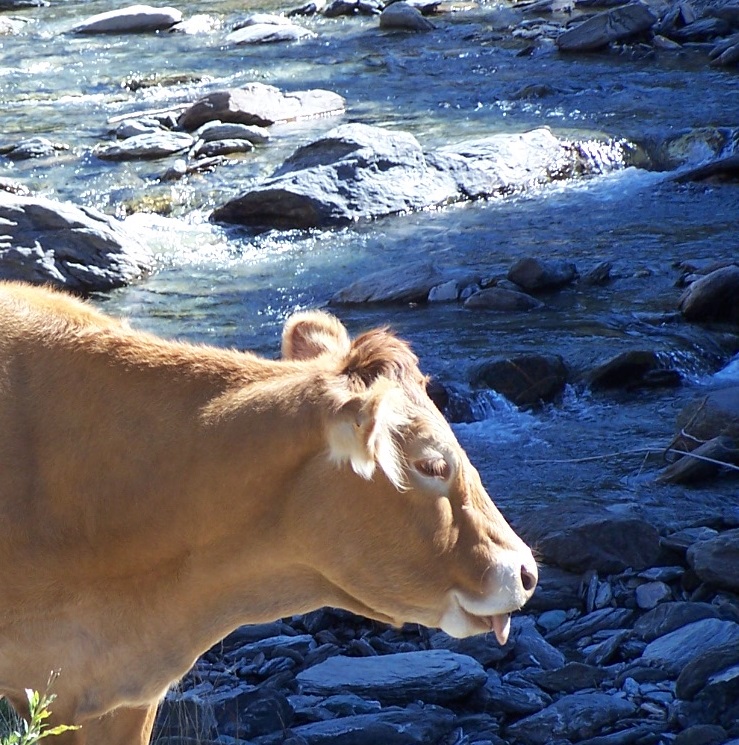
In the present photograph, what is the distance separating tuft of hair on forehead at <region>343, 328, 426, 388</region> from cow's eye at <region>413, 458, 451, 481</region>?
185 mm

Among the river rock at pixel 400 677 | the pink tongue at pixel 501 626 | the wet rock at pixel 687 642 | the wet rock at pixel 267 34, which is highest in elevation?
the pink tongue at pixel 501 626

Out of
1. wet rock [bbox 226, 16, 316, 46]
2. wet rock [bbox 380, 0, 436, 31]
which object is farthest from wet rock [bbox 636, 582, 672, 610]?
wet rock [bbox 380, 0, 436, 31]

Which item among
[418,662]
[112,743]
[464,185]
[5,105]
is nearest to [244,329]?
[464,185]

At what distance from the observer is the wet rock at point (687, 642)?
495cm

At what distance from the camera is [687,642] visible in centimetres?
505

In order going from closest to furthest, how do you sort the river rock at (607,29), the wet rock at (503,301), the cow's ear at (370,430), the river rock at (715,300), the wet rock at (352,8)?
1. the cow's ear at (370,430)
2. the river rock at (715,300)
3. the wet rock at (503,301)
4. the river rock at (607,29)
5. the wet rock at (352,8)

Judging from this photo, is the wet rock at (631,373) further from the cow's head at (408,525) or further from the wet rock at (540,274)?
the cow's head at (408,525)

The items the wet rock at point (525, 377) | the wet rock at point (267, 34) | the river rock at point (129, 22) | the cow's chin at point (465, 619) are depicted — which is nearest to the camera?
the cow's chin at point (465, 619)

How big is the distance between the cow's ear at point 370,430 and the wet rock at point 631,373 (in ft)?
18.6

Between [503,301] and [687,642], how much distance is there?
525 centimetres

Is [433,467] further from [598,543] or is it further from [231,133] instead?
[231,133]

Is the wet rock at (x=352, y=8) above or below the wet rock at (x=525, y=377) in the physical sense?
above

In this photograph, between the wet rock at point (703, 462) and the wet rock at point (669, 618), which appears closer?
the wet rock at point (669, 618)

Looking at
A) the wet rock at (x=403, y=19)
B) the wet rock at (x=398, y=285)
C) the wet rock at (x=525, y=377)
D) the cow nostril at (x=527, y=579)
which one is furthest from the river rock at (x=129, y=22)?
the cow nostril at (x=527, y=579)
